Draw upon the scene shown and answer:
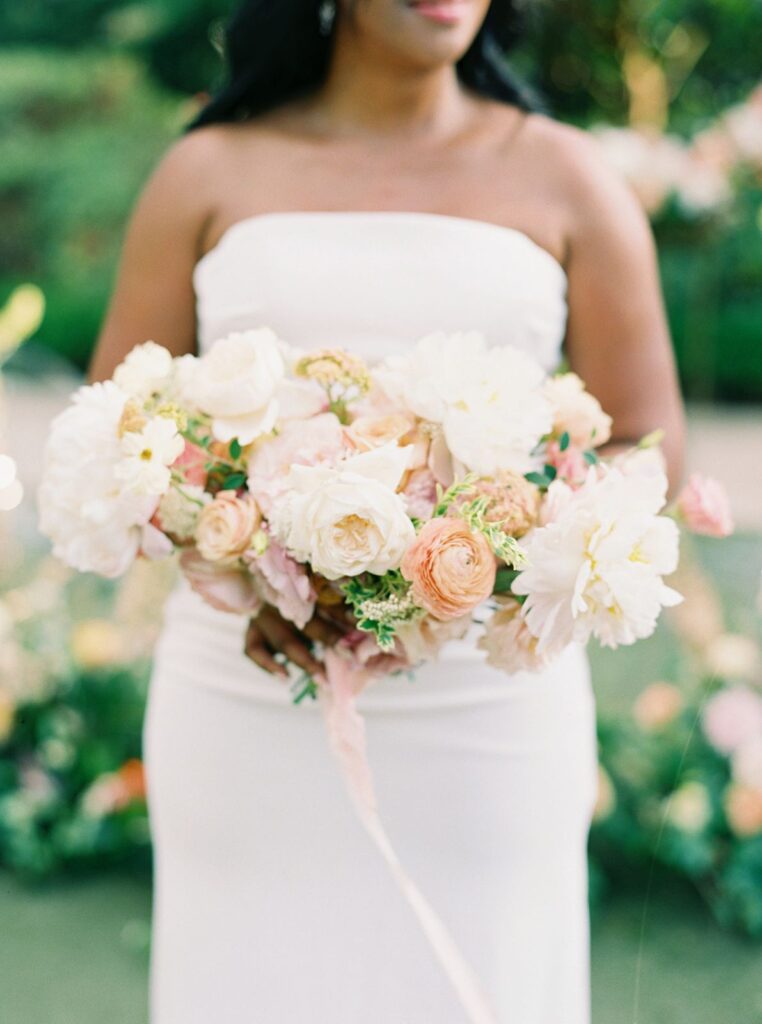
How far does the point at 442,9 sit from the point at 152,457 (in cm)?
88

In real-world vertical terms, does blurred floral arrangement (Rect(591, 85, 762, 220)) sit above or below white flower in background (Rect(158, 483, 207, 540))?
below

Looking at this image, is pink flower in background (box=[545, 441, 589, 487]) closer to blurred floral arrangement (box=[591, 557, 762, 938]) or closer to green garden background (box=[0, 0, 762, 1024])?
green garden background (box=[0, 0, 762, 1024])

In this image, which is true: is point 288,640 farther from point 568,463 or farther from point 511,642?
point 568,463

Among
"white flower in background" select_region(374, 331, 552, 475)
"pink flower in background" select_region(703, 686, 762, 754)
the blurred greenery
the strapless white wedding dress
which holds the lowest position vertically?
the blurred greenery

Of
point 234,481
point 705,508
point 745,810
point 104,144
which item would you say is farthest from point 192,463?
point 104,144

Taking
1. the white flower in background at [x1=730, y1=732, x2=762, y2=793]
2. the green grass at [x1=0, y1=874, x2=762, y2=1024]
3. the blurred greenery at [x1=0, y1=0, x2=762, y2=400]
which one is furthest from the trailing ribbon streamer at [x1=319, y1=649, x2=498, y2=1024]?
the blurred greenery at [x1=0, y1=0, x2=762, y2=400]

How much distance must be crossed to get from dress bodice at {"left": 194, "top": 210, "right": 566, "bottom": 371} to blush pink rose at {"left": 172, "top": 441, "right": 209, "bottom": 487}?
559 millimetres

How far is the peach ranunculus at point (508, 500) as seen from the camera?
1.29 m

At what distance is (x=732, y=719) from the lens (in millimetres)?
3314

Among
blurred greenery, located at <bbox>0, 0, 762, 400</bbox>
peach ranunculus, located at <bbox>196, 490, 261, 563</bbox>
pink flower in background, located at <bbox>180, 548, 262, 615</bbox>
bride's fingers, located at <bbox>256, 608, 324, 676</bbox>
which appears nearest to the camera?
peach ranunculus, located at <bbox>196, 490, 261, 563</bbox>

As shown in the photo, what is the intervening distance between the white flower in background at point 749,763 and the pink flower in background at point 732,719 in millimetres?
16

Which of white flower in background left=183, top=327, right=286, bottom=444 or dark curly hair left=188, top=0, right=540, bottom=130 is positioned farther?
dark curly hair left=188, top=0, right=540, bottom=130

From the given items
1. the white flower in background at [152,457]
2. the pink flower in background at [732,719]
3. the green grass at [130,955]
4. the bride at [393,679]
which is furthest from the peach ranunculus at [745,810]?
the white flower in background at [152,457]

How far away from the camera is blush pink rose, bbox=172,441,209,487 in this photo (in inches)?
54.7
